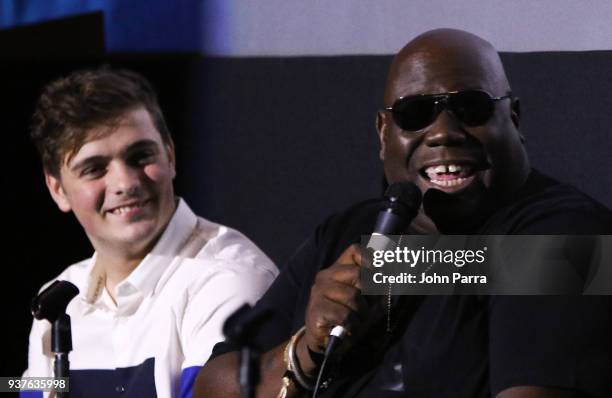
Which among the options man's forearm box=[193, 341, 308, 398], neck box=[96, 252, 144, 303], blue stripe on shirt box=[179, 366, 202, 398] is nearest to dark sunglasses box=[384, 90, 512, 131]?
man's forearm box=[193, 341, 308, 398]

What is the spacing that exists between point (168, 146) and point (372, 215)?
3.27 ft

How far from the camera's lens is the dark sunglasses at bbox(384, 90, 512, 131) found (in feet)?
6.91

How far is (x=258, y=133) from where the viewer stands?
3207 mm

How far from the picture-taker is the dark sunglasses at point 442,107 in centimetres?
211

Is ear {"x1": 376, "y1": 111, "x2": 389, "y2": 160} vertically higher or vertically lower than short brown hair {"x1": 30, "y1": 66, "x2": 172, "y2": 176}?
lower

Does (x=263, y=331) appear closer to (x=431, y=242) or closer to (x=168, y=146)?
(x=431, y=242)

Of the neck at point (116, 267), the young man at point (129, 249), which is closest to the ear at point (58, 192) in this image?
the young man at point (129, 249)

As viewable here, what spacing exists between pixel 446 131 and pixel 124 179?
1152mm

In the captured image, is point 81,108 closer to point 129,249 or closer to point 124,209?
point 124,209

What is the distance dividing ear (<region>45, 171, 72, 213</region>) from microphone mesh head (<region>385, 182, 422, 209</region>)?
4.76ft


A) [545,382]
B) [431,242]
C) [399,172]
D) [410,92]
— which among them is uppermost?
[410,92]

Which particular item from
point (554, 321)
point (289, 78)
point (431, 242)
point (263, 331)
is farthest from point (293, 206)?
point (554, 321)

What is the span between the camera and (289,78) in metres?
3.11

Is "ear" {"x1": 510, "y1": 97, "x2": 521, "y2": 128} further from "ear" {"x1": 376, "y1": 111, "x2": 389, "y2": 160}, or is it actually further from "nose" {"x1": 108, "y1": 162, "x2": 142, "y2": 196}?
"nose" {"x1": 108, "y1": 162, "x2": 142, "y2": 196}
